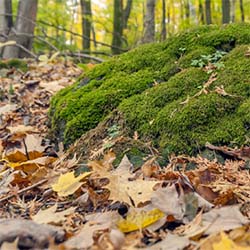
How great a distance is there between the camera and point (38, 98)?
4.36 metres

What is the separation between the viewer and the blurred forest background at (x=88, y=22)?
7.13m

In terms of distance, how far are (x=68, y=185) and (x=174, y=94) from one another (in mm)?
970

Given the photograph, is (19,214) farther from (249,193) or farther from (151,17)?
(151,17)

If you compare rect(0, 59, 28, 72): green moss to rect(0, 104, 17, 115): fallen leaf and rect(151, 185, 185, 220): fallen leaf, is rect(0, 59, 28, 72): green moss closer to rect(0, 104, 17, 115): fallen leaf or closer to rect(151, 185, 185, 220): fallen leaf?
rect(0, 104, 17, 115): fallen leaf

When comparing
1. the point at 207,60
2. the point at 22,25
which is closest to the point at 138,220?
the point at 207,60

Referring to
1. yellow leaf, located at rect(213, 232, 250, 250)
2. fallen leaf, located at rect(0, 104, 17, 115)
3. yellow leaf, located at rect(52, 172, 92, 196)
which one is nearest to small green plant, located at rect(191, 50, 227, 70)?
yellow leaf, located at rect(52, 172, 92, 196)

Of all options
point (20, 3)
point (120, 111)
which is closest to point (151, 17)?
point (20, 3)

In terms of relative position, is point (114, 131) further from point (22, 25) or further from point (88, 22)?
point (88, 22)

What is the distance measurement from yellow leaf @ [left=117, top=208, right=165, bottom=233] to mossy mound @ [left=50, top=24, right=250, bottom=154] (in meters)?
0.76

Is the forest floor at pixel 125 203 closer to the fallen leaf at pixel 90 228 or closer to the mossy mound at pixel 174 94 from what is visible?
the fallen leaf at pixel 90 228

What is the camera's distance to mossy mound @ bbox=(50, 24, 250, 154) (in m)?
2.28

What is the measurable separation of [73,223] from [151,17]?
525 centimetres

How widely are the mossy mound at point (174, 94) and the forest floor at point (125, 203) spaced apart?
15 cm

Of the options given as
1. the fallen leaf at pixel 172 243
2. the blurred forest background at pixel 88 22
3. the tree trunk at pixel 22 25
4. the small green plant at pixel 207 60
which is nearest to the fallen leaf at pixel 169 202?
the fallen leaf at pixel 172 243
